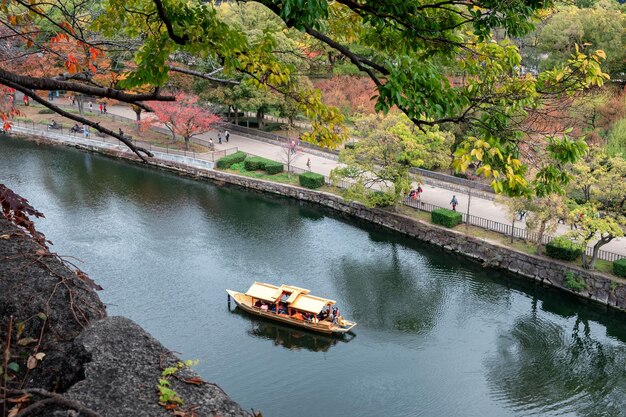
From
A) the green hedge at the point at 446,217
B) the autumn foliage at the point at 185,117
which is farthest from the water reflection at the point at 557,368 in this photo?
the autumn foliage at the point at 185,117

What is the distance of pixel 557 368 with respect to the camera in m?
21.3

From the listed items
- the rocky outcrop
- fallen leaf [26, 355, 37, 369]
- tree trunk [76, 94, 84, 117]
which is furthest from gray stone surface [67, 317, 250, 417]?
tree trunk [76, 94, 84, 117]

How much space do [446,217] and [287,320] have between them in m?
10.2

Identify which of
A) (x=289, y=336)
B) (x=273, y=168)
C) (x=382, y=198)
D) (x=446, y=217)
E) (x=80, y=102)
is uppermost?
(x=80, y=102)

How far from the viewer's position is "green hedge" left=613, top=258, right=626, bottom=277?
25.1 m

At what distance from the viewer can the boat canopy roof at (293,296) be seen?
23141 mm

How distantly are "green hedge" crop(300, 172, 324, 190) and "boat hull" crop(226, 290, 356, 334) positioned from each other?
12.3 metres

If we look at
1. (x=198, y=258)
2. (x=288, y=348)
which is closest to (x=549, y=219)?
(x=288, y=348)

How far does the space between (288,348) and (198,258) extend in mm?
7082

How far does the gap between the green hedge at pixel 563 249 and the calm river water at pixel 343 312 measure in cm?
161

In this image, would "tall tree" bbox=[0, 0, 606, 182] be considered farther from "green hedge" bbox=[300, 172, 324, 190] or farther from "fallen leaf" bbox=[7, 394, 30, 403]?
"green hedge" bbox=[300, 172, 324, 190]

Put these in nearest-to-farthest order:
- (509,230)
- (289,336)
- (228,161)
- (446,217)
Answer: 1. (289,336)
2. (509,230)
3. (446,217)
4. (228,161)

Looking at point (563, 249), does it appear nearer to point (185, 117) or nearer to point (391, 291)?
point (391, 291)

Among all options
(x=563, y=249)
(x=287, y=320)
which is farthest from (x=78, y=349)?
(x=563, y=249)
